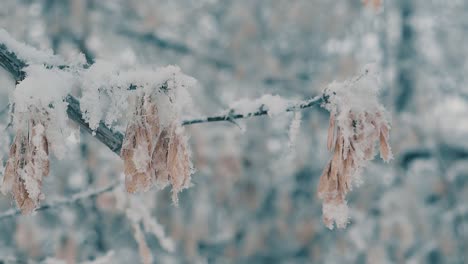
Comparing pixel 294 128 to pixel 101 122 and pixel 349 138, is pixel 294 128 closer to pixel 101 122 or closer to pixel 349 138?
pixel 349 138

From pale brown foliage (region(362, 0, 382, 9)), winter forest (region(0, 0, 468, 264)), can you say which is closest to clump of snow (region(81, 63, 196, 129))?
pale brown foliage (region(362, 0, 382, 9))

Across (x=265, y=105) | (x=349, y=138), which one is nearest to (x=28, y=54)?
(x=265, y=105)

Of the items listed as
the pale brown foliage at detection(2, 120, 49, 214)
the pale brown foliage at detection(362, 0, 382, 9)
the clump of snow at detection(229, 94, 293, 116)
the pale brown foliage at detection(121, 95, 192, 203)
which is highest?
the pale brown foliage at detection(362, 0, 382, 9)

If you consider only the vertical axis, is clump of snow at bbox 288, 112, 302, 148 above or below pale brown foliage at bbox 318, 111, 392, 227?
above

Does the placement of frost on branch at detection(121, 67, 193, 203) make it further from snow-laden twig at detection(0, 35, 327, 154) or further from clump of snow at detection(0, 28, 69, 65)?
clump of snow at detection(0, 28, 69, 65)

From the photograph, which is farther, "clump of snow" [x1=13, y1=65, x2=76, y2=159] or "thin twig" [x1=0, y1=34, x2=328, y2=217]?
"thin twig" [x1=0, y1=34, x2=328, y2=217]

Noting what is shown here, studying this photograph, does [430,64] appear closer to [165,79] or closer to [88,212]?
[88,212]

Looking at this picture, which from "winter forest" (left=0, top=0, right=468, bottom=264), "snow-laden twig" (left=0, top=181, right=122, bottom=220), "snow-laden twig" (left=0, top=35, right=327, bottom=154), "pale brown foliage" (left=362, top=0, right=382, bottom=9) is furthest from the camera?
"winter forest" (left=0, top=0, right=468, bottom=264)

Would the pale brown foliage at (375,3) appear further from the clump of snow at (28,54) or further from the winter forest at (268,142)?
the winter forest at (268,142)
